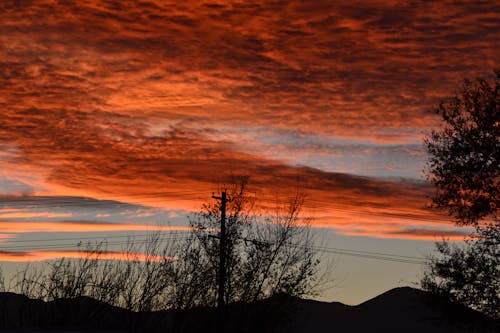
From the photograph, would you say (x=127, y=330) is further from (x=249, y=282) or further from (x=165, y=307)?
(x=249, y=282)

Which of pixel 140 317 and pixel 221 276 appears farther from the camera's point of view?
pixel 140 317

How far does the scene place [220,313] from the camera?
1597 inches

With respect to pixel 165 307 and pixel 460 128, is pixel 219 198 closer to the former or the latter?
pixel 165 307

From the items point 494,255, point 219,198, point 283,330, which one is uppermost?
point 219,198

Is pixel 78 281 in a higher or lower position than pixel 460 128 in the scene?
lower

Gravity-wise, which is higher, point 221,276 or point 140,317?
point 221,276

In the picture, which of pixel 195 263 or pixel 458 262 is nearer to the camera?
pixel 458 262

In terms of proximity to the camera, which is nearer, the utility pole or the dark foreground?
the utility pole

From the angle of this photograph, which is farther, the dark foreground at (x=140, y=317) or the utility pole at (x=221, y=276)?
the dark foreground at (x=140, y=317)

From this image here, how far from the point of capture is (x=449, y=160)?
36125mm

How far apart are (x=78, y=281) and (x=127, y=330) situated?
179 inches

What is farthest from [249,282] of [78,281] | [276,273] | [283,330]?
[78,281]

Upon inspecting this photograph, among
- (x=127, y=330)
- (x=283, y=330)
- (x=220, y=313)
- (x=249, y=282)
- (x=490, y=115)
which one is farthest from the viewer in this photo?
(x=283, y=330)

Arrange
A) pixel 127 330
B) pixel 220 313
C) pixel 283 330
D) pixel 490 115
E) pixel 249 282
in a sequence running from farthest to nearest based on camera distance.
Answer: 1. pixel 283 330
2. pixel 249 282
3. pixel 127 330
4. pixel 220 313
5. pixel 490 115
